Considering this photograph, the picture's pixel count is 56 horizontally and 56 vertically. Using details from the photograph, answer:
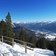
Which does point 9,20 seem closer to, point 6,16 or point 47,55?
point 6,16

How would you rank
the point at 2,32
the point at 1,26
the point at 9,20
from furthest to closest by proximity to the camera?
1. the point at 9,20
2. the point at 1,26
3. the point at 2,32

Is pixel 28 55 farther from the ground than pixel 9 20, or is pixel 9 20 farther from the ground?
pixel 9 20

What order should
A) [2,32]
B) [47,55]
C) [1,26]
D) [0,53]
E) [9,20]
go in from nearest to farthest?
[0,53] → [47,55] → [2,32] → [1,26] → [9,20]

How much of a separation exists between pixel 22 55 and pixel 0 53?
1.93m

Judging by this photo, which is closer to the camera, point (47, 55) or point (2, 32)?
point (47, 55)

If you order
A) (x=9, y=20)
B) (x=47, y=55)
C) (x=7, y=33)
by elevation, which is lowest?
(x=47, y=55)

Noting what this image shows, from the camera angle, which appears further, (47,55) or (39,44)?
(39,44)

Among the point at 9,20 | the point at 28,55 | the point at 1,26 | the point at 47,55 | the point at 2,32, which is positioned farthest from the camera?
the point at 9,20

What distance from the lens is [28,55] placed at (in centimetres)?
1498

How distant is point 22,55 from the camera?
14.8m

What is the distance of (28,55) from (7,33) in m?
14.8

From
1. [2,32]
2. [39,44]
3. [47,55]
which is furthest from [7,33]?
[39,44]

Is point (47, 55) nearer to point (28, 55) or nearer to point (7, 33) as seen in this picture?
point (28, 55)

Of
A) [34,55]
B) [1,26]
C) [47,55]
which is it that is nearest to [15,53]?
[34,55]
